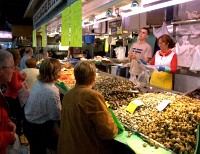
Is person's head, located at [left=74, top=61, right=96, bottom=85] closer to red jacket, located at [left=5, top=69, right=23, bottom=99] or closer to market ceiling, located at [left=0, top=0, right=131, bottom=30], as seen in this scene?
market ceiling, located at [left=0, top=0, right=131, bottom=30]

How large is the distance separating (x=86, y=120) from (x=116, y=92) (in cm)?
111

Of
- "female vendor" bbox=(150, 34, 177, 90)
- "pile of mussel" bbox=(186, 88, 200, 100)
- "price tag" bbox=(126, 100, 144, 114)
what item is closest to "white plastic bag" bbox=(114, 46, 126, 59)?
"female vendor" bbox=(150, 34, 177, 90)

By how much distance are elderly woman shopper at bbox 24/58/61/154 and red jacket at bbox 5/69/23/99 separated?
1216 mm

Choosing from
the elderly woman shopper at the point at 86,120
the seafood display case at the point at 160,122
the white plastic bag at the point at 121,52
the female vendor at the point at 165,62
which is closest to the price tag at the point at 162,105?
the seafood display case at the point at 160,122

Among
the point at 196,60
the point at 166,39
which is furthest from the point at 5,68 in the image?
the point at 196,60

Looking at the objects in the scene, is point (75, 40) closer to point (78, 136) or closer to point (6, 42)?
point (78, 136)

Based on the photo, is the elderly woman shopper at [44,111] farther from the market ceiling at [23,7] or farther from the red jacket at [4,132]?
the market ceiling at [23,7]

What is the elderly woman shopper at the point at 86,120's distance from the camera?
2283 mm

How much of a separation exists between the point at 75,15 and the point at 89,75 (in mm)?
2109

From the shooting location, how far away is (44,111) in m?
3.08

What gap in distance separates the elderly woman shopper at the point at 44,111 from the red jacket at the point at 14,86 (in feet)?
3.99

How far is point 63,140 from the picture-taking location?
2.57m

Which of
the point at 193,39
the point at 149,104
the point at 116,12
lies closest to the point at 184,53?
the point at 193,39

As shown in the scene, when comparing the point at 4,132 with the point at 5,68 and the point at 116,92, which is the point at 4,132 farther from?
the point at 116,92
